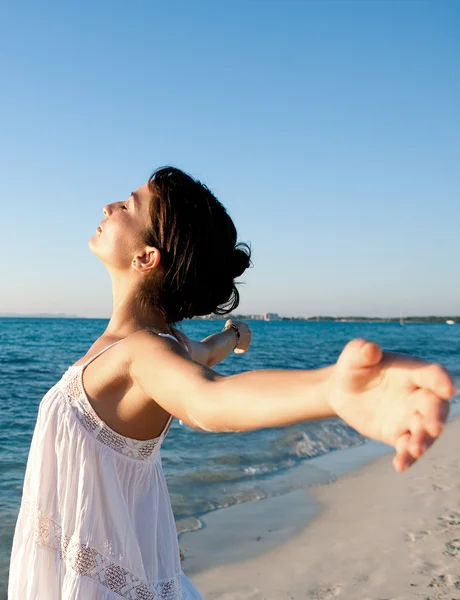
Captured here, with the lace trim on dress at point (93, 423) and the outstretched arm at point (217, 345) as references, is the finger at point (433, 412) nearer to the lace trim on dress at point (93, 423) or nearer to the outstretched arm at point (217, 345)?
the lace trim on dress at point (93, 423)

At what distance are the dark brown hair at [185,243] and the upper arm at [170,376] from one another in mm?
374

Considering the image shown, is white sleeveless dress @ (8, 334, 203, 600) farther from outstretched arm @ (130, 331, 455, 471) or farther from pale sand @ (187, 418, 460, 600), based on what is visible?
pale sand @ (187, 418, 460, 600)

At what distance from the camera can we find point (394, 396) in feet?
3.30

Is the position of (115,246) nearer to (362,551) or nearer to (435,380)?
(435,380)

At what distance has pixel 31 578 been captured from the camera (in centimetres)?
185

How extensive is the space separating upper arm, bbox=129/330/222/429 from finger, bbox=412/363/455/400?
549mm

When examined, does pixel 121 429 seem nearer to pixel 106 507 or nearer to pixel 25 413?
pixel 106 507

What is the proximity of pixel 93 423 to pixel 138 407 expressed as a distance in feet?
0.54

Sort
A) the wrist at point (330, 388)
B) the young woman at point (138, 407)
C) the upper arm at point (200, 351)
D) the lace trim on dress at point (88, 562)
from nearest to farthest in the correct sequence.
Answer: the wrist at point (330, 388), the young woman at point (138, 407), the lace trim on dress at point (88, 562), the upper arm at point (200, 351)

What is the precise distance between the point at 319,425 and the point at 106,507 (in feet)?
29.2

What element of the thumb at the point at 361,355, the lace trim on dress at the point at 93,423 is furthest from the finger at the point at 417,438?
the lace trim on dress at the point at 93,423

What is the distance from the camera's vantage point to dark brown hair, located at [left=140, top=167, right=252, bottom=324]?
2.07m

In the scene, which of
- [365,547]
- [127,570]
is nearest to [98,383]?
[127,570]

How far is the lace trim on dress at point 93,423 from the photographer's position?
1871 millimetres
